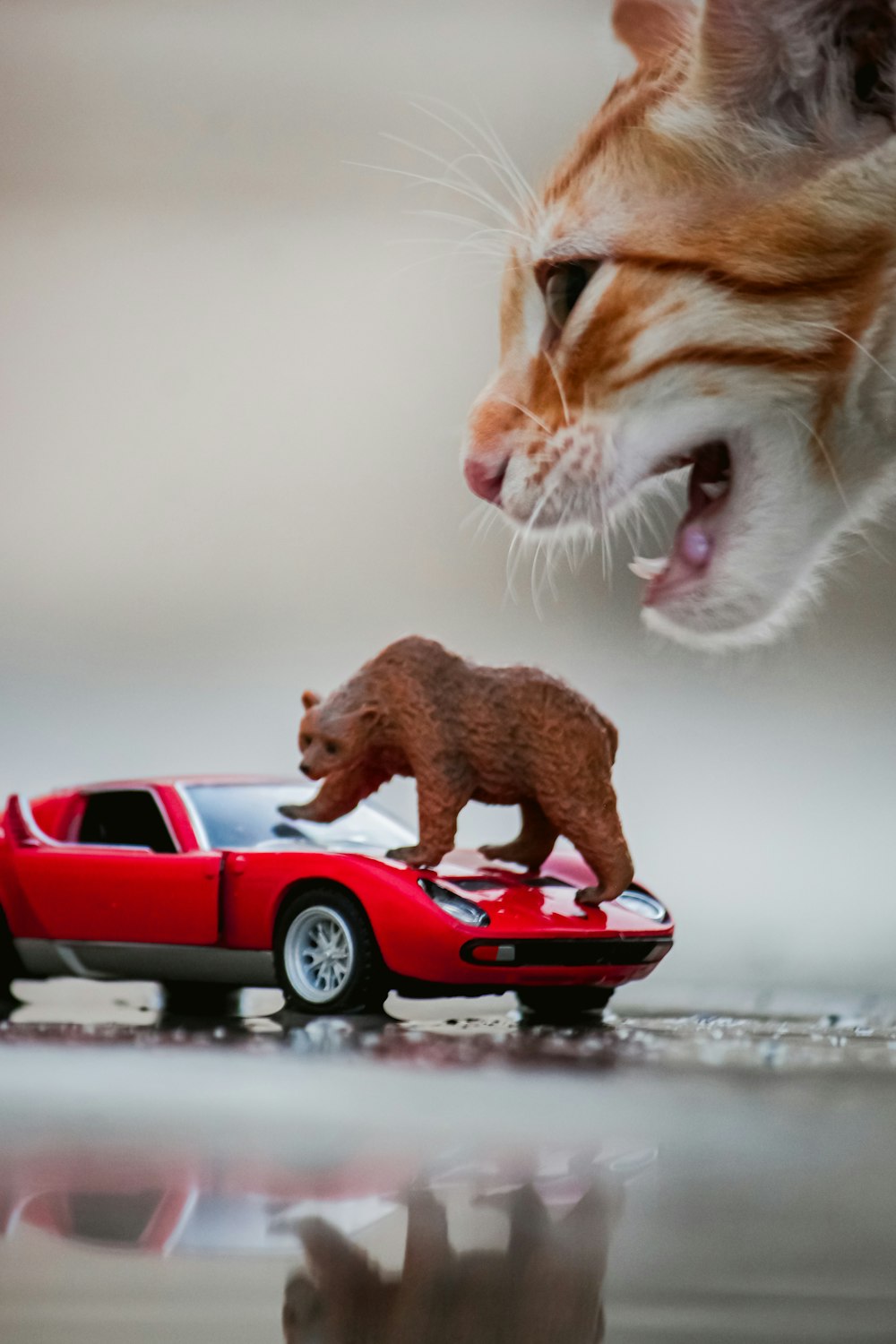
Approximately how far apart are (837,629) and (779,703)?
0.84 feet

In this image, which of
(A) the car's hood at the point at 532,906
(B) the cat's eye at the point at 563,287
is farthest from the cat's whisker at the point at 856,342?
(A) the car's hood at the point at 532,906

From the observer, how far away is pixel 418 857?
121 inches

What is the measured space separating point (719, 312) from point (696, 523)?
1.39 ft

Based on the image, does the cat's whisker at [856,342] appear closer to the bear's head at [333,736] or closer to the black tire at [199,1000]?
the bear's head at [333,736]

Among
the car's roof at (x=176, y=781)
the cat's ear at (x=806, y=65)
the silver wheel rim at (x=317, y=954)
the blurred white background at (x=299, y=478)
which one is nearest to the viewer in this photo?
the cat's ear at (x=806, y=65)

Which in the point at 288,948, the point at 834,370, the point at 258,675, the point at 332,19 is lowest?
the point at 288,948

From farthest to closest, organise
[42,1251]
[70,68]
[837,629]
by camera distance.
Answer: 1. [70,68]
2. [837,629]
3. [42,1251]

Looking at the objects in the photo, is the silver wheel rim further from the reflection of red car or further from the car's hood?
the car's hood

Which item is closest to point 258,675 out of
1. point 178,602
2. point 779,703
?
point 178,602

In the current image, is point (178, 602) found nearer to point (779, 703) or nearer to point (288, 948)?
point (288, 948)

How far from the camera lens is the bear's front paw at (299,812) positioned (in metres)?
3.31

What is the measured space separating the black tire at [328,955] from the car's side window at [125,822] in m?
0.39

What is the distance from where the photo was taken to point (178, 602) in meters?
4.06

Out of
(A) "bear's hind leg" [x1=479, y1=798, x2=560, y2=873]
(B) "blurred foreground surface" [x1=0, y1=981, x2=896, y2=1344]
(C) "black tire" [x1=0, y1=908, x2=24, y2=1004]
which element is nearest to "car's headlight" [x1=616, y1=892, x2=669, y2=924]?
(A) "bear's hind leg" [x1=479, y1=798, x2=560, y2=873]
